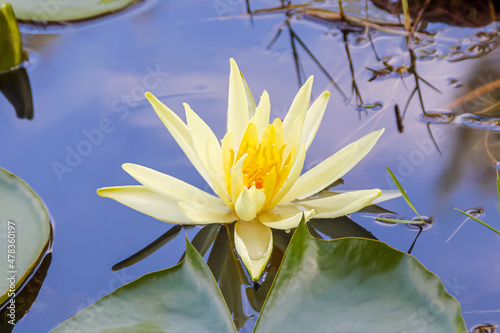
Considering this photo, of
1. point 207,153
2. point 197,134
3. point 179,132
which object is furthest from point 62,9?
point 207,153

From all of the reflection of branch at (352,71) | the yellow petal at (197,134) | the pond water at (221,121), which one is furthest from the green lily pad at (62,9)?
the yellow petal at (197,134)

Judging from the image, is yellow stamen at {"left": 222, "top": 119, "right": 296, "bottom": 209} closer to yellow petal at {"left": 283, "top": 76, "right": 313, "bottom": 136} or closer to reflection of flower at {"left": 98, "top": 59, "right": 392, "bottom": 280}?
reflection of flower at {"left": 98, "top": 59, "right": 392, "bottom": 280}

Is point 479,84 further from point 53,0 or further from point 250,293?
point 53,0

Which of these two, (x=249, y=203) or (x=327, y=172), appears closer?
(x=249, y=203)

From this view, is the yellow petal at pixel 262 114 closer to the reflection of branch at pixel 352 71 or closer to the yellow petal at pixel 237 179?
the yellow petal at pixel 237 179

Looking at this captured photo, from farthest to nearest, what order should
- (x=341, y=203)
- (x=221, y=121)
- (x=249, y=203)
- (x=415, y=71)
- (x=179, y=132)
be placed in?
1. (x=415, y=71)
2. (x=221, y=121)
3. (x=179, y=132)
4. (x=341, y=203)
5. (x=249, y=203)

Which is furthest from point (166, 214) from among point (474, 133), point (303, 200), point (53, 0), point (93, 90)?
point (53, 0)

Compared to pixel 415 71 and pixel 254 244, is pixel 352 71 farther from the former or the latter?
pixel 254 244
